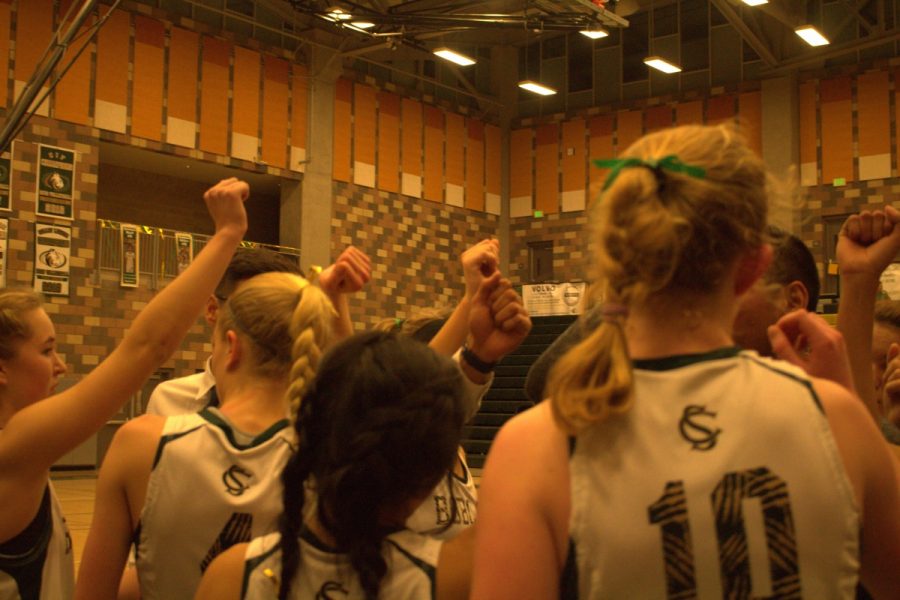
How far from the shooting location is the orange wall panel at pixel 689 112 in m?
20.8

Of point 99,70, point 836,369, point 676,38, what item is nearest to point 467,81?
point 676,38

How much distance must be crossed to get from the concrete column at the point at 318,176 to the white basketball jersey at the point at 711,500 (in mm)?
17946

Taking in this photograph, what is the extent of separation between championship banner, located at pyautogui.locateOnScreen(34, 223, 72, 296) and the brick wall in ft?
18.8

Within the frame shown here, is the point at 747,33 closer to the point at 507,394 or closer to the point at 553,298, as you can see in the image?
the point at 553,298

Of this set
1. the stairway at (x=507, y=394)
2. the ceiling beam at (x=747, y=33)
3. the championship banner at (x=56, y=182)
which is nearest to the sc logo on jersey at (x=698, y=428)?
the stairway at (x=507, y=394)

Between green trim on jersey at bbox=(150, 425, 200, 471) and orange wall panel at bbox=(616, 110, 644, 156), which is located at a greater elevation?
orange wall panel at bbox=(616, 110, 644, 156)

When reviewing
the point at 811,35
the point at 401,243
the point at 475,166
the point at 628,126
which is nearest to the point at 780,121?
the point at 811,35

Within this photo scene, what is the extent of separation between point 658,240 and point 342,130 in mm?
19057

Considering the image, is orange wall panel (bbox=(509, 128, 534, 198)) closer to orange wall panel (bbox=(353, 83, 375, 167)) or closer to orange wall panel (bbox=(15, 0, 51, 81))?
orange wall panel (bbox=(353, 83, 375, 167))

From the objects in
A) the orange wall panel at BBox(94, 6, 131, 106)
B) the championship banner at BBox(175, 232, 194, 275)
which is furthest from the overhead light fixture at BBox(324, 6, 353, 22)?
the championship banner at BBox(175, 232, 194, 275)

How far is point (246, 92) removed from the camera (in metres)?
18.3

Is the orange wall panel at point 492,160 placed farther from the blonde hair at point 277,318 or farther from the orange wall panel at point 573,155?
the blonde hair at point 277,318

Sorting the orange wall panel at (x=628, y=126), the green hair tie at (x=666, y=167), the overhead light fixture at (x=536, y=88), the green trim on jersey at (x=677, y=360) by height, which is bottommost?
the green trim on jersey at (x=677, y=360)

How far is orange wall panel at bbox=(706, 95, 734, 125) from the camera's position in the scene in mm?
20486
